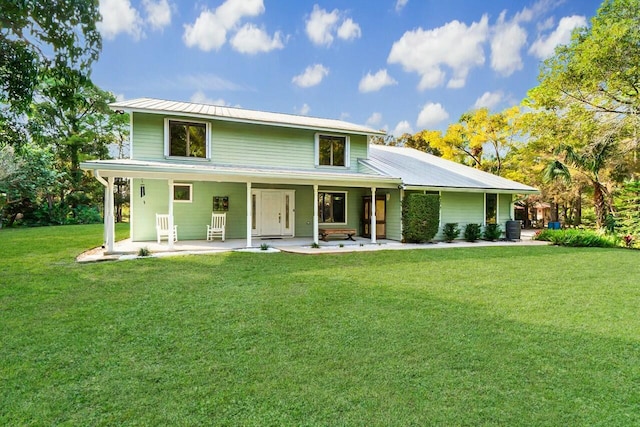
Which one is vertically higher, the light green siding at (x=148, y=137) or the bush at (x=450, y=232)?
the light green siding at (x=148, y=137)

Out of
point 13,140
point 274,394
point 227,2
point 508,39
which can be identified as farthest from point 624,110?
point 13,140

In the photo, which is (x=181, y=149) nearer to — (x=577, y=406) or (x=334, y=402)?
(x=334, y=402)

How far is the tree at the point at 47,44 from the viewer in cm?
575

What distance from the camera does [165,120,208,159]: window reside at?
12.0 meters

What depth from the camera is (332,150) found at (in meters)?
14.6

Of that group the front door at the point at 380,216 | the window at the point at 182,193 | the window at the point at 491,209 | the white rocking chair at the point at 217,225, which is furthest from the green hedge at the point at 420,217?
the window at the point at 182,193

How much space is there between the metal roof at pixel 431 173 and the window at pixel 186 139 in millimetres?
6697

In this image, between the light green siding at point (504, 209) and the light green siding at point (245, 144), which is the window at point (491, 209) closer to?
the light green siding at point (504, 209)

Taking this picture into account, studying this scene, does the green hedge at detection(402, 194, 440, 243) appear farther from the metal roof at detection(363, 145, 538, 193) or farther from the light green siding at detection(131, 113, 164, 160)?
the light green siding at detection(131, 113, 164, 160)

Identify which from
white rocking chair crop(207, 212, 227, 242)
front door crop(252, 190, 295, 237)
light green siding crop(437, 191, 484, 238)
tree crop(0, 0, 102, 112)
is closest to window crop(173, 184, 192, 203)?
white rocking chair crop(207, 212, 227, 242)

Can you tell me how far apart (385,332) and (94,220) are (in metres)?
25.1

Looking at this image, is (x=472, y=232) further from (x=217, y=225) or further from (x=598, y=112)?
(x=217, y=225)

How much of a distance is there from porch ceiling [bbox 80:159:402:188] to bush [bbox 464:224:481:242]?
13.0 ft

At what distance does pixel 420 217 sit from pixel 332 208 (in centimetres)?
387
